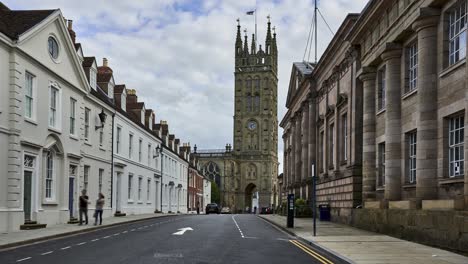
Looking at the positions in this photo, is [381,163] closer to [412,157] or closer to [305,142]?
[412,157]

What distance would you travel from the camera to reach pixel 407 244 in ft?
57.3

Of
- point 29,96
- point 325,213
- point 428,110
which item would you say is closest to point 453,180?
point 428,110

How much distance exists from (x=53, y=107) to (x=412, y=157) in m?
16.2

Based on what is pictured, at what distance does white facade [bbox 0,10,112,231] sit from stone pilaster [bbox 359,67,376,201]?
1420 centimetres

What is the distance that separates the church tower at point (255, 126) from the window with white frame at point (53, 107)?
374 ft

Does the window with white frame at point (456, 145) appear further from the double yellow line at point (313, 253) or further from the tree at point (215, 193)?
the tree at point (215, 193)

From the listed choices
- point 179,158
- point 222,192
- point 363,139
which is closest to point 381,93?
point 363,139

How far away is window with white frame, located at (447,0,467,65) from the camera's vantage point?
16.6 m

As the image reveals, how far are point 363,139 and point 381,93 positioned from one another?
2292mm

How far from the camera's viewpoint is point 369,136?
26.2 m

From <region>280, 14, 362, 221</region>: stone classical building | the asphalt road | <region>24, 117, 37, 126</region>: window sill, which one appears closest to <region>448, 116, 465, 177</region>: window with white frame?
the asphalt road

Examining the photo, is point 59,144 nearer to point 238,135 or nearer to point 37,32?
point 37,32

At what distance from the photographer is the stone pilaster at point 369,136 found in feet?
85.5

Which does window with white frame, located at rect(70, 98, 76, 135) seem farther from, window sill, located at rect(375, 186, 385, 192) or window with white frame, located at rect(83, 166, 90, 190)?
window sill, located at rect(375, 186, 385, 192)
